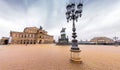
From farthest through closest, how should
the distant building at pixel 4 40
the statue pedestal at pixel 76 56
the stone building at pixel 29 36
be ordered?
the distant building at pixel 4 40 → the stone building at pixel 29 36 → the statue pedestal at pixel 76 56

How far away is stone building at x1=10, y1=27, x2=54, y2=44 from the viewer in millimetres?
57531

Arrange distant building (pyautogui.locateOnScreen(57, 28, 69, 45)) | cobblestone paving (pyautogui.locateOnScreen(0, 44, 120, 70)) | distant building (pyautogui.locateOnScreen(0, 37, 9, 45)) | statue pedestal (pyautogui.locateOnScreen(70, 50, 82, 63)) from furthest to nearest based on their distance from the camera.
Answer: distant building (pyautogui.locateOnScreen(0, 37, 9, 45)) < distant building (pyautogui.locateOnScreen(57, 28, 69, 45)) < statue pedestal (pyautogui.locateOnScreen(70, 50, 82, 63)) < cobblestone paving (pyautogui.locateOnScreen(0, 44, 120, 70))

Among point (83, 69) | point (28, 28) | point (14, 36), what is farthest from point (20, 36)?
point (83, 69)

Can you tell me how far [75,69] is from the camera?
21.5 ft

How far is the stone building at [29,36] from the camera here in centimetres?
5753

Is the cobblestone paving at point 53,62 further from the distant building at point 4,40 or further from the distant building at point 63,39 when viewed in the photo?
the distant building at point 4,40

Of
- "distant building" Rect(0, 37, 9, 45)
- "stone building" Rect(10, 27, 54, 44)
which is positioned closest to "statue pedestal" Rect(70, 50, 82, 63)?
"stone building" Rect(10, 27, 54, 44)

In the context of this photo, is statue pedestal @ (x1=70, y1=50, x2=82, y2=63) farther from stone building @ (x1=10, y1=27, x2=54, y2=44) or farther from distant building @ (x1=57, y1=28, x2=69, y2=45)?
stone building @ (x1=10, y1=27, x2=54, y2=44)

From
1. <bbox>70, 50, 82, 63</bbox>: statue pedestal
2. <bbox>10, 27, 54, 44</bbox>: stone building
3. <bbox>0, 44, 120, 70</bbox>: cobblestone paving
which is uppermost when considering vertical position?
<bbox>10, 27, 54, 44</bbox>: stone building

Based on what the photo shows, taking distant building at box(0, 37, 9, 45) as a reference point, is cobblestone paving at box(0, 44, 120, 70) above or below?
below

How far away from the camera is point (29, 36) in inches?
2504

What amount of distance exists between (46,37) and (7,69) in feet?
225

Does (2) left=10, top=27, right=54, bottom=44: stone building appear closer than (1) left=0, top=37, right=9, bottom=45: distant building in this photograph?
Yes

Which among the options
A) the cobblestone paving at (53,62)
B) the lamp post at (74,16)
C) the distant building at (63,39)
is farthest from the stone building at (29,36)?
the lamp post at (74,16)
